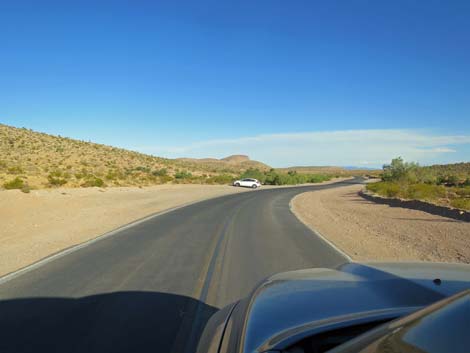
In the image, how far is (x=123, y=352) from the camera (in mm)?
4438

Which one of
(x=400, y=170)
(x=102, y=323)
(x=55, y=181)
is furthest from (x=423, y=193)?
(x=55, y=181)

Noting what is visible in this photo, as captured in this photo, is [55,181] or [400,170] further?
[400,170]

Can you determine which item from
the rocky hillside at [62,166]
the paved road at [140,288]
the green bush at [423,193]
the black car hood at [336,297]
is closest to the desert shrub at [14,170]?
the rocky hillside at [62,166]

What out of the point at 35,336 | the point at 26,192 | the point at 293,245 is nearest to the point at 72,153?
the point at 26,192

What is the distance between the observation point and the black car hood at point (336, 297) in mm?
2557

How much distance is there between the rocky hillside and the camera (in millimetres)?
38969

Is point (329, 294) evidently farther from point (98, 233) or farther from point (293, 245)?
point (98, 233)

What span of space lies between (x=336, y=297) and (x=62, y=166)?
185 feet

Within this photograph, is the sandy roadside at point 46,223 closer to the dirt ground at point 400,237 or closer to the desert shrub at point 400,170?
the dirt ground at point 400,237

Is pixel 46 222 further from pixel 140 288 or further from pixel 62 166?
pixel 62 166

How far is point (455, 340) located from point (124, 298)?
5.59 metres

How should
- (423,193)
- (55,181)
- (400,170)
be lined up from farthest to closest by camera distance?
(400,170)
(55,181)
(423,193)

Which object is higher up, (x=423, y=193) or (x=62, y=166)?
(x=62, y=166)

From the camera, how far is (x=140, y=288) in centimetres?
695
